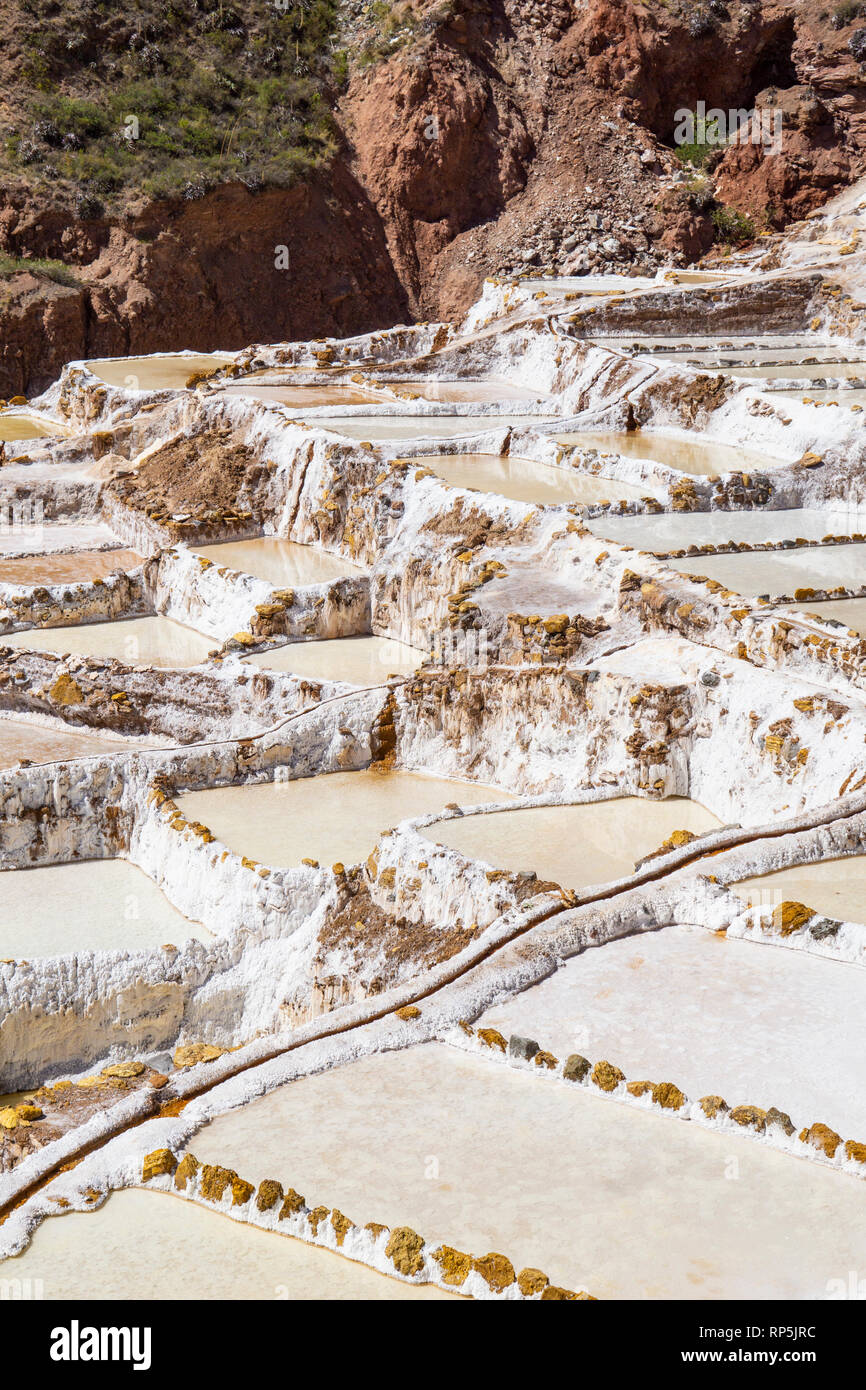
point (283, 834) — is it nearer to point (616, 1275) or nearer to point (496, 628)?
point (496, 628)

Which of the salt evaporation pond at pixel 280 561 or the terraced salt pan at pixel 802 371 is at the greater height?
the terraced salt pan at pixel 802 371

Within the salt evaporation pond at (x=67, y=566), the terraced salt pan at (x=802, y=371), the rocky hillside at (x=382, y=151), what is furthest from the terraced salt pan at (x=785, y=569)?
the rocky hillside at (x=382, y=151)

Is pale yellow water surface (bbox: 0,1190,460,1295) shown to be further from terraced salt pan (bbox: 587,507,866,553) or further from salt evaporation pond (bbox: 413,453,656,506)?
salt evaporation pond (bbox: 413,453,656,506)

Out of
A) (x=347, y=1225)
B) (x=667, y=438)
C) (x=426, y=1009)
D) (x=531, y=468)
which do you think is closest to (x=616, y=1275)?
(x=347, y=1225)

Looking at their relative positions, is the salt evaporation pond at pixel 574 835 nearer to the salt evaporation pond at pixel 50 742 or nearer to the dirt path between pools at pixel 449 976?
the dirt path between pools at pixel 449 976

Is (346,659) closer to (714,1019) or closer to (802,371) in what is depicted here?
(714,1019)

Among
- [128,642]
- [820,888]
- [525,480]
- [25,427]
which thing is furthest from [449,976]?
[25,427]

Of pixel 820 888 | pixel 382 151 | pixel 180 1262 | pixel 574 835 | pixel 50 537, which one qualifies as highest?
pixel 382 151

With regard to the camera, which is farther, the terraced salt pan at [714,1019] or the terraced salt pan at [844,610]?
the terraced salt pan at [844,610]
